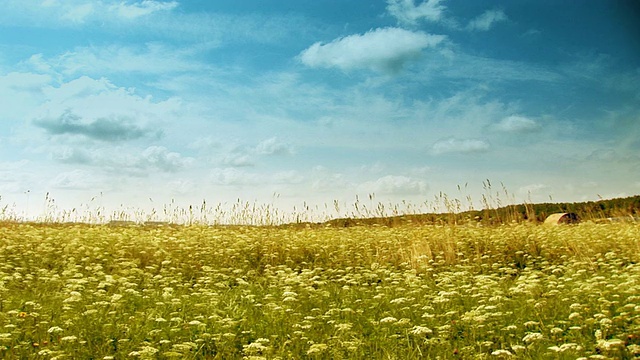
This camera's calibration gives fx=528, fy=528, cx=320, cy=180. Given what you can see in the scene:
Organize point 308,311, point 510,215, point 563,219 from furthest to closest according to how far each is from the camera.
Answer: point 563,219, point 510,215, point 308,311

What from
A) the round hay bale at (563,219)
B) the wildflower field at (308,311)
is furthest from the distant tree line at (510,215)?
the wildflower field at (308,311)

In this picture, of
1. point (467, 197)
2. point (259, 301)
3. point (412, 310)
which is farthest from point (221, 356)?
point (467, 197)

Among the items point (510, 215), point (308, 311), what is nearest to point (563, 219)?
point (510, 215)

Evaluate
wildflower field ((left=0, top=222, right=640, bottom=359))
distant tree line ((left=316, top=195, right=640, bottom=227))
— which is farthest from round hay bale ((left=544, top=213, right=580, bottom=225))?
wildflower field ((left=0, top=222, right=640, bottom=359))

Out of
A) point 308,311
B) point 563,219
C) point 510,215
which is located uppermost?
point 510,215

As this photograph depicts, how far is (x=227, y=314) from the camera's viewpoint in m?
5.60

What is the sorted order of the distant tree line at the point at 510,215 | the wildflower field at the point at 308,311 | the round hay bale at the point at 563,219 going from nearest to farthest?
the wildflower field at the point at 308,311 < the distant tree line at the point at 510,215 < the round hay bale at the point at 563,219

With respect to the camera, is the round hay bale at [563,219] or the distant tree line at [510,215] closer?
the distant tree line at [510,215]

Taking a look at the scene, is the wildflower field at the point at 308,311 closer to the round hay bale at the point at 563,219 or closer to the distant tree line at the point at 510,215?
the distant tree line at the point at 510,215

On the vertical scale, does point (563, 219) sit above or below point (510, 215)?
below

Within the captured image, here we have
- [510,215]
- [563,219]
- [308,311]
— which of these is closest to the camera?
[308,311]

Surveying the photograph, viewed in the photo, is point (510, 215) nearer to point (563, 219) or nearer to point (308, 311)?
point (563, 219)

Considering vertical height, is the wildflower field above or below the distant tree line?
below

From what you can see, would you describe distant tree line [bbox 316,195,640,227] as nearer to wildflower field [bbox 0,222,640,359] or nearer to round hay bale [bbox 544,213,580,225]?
round hay bale [bbox 544,213,580,225]
